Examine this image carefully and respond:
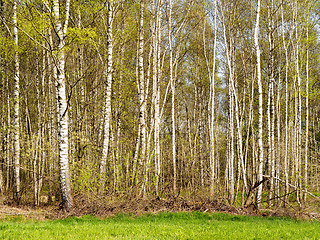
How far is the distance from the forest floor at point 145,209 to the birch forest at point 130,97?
31cm

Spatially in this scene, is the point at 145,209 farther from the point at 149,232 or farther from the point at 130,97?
the point at 130,97

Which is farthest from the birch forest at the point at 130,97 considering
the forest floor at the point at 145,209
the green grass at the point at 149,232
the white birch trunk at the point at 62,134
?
the green grass at the point at 149,232

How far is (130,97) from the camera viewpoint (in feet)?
45.6

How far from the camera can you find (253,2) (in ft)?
45.5

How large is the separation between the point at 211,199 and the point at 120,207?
126 inches

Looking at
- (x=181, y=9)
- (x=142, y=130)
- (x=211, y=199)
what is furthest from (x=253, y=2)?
(x=211, y=199)

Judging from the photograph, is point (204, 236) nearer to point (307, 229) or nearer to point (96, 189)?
point (307, 229)

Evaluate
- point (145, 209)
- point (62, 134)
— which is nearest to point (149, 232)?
point (145, 209)

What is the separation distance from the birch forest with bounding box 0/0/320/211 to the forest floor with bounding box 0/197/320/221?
307mm

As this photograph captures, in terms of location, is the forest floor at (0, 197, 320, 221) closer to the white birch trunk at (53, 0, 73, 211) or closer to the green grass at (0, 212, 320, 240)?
the white birch trunk at (53, 0, 73, 211)

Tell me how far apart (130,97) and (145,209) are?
21.2 feet

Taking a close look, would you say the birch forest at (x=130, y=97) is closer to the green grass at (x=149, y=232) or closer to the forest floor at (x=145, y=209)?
the forest floor at (x=145, y=209)

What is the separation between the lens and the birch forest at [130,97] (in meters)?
9.10

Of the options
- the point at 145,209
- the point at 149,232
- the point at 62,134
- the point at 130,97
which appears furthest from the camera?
the point at 130,97
